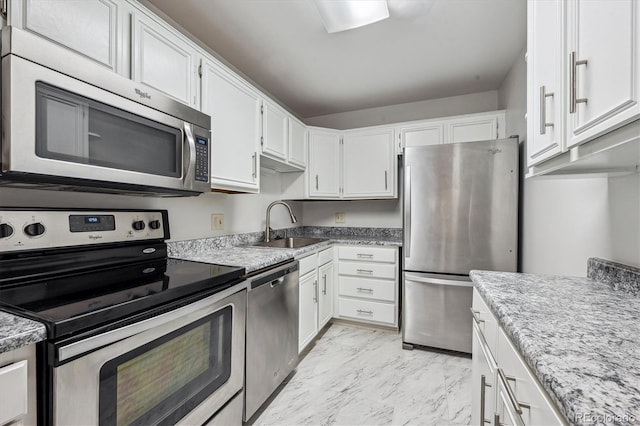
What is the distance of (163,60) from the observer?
1327 millimetres

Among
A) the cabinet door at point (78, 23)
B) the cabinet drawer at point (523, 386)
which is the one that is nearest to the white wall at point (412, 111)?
the cabinet door at point (78, 23)

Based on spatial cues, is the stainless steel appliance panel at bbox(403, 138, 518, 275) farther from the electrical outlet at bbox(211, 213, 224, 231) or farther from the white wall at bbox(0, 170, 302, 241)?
the electrical outlet at bbox(211, 213, 224, 231)

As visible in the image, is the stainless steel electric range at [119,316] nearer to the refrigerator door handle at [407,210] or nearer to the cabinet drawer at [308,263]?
the cabinet drawer at [308,263]

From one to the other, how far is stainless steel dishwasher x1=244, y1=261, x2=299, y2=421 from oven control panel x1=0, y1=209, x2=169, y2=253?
0.64 metres

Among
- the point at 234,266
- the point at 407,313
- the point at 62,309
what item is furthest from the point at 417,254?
the point at 62,309

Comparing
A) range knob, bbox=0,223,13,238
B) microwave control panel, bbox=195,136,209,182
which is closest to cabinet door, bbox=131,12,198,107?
microwave control panel, bbox=195,136,209,182

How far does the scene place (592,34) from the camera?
66 centimetres

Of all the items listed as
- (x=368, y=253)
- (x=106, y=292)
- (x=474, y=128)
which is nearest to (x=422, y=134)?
(x=474, y=128)

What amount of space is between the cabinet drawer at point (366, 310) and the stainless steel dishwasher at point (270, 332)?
0.94 m

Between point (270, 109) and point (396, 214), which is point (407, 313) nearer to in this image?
point (396, 214)

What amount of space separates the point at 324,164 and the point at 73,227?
221 cm

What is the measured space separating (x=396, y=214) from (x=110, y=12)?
277 cm

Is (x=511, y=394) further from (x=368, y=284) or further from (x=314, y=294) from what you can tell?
(x=368, y=284)

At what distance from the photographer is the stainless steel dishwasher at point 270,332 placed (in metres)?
1.44
